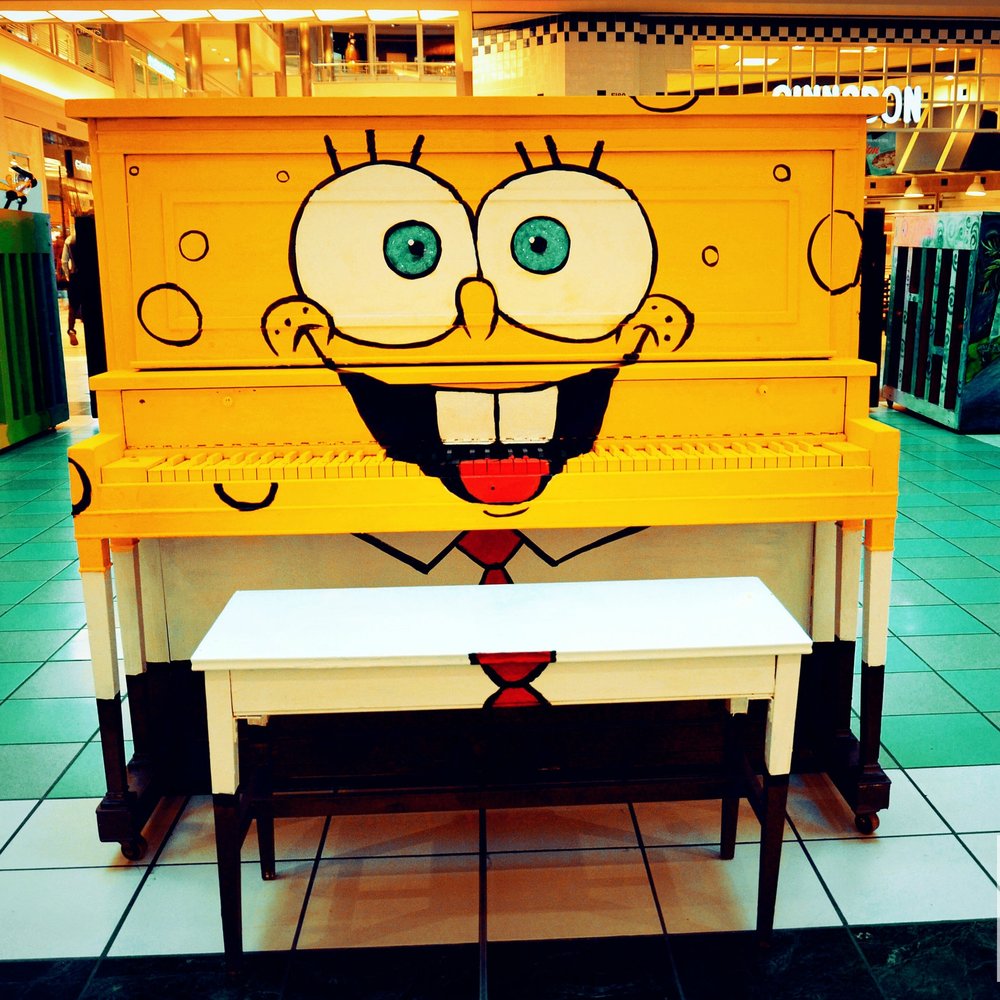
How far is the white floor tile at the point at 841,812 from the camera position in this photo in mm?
2592

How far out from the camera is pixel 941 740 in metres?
3.05

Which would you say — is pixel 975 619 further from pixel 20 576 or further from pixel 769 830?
pixel 20 576

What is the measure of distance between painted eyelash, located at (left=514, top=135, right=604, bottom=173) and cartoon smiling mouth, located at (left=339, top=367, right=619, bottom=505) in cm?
50

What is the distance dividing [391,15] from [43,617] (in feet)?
17.4

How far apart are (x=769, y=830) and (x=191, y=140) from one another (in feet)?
6.63

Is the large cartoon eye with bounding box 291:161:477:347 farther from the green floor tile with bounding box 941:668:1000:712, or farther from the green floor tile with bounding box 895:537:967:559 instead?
the green floor tile with bounding box 895:537:967:559

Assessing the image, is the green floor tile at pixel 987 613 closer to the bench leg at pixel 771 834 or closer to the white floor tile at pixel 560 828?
the white floor tile at pixel 560 828

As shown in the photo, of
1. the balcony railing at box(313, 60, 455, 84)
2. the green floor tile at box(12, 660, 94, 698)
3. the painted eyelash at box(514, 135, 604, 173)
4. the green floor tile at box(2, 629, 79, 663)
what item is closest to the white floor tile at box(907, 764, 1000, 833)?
the painted eyelash at box(514, 135, 604, 173)

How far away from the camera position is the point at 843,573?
8.76 ft

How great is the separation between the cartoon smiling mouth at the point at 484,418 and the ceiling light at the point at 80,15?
5896mm

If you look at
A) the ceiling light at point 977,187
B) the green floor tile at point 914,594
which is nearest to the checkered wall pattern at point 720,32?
the ceiling light at point 977,187

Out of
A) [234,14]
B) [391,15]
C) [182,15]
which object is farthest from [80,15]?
[391,15]

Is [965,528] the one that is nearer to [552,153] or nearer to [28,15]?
[552,153]

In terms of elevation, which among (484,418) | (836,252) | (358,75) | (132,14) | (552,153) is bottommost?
(484,418)
